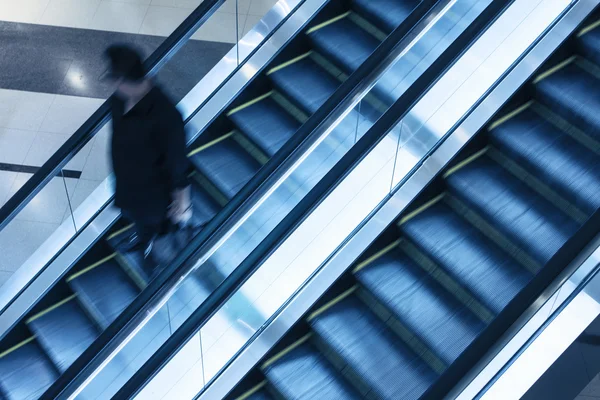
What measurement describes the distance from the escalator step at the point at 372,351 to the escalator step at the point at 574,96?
1604 millimetres

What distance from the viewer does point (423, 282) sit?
405 cm

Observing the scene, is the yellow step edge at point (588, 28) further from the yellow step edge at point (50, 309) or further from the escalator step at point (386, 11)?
the yellow step edge at point (50, 309)

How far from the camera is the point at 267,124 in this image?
5.15 m

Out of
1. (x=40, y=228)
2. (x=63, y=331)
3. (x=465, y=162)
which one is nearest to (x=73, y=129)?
(x=40, y=228)

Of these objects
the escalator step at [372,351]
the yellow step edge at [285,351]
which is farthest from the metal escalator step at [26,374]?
the escalator step at [372,351]

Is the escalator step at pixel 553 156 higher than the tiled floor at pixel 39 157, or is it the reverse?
the tiled floor at pixel 39 157

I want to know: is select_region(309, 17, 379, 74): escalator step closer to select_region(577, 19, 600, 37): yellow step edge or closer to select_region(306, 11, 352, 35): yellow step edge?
select_region(306, 11, 352, 35): yellow step edge

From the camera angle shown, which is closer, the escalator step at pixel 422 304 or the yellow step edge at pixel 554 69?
the escalator step at pixel 422 304

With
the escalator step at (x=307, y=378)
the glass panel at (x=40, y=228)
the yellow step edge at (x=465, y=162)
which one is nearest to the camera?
the escalator step at (x=307, y=378)

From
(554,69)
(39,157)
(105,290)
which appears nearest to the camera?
(554,69)

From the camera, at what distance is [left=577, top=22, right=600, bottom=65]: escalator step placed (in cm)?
425

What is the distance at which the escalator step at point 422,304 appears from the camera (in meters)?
3.77

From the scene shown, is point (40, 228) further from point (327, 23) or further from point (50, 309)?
point (327, 23)

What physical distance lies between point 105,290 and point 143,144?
1.64 meters
